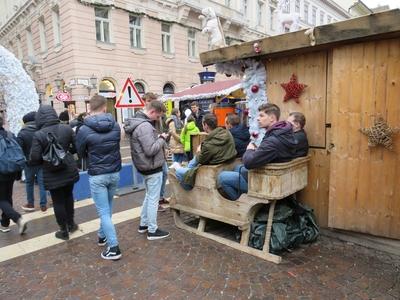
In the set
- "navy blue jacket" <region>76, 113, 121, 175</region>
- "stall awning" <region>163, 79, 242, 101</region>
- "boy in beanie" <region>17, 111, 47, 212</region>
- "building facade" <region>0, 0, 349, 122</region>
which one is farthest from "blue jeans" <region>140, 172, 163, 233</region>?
"building facade" <region>0, 0, 349, 122</region>

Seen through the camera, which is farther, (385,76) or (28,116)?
(28,116)

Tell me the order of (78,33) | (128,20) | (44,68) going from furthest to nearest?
(44,68), (128,20), (78,33)

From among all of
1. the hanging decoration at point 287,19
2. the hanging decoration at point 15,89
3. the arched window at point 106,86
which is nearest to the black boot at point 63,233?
the hanging decoration at point 287,19

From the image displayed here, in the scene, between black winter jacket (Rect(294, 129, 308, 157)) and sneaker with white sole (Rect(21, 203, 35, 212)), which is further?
sneaker with white sole (Rect(21, 203, 35, 212))

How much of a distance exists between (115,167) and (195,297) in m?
1.64

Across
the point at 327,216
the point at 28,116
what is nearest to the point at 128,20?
the point at 28,116

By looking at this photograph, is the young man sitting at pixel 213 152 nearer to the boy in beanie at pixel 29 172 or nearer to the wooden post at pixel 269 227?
the wooden post at pixel 269 227

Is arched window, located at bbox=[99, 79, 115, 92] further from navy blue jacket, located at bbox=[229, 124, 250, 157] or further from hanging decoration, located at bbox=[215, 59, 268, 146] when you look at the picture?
navy blue jacket, located at bbox=[229, 124, 250, 157]

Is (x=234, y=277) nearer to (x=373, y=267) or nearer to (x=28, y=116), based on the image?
(x=373, y=267)

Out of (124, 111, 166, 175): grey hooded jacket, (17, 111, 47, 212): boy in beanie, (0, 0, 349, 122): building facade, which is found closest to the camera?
(124, 111, 166, 175): grey hooded jacket

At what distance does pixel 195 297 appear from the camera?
2.90 meters

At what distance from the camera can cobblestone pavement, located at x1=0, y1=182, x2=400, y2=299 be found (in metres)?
2.97

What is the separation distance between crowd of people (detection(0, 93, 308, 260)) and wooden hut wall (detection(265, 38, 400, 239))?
1.23 feet

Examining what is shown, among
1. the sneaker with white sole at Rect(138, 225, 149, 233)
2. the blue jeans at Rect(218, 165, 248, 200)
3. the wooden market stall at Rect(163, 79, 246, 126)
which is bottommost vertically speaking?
the sneaker with white sole at Rect(138, 225, 149, 233)
